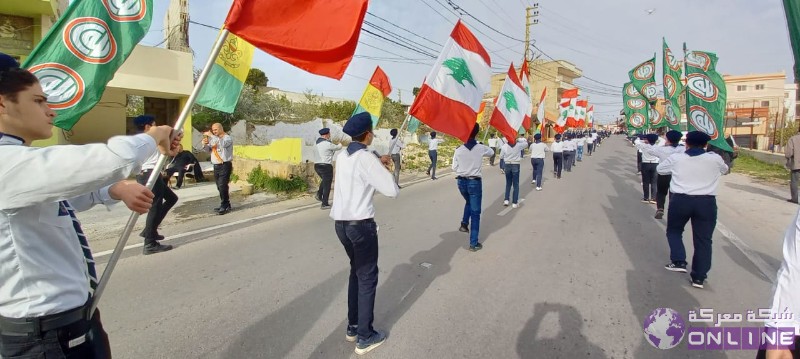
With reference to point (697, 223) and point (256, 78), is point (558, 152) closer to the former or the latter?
point (697, 223)

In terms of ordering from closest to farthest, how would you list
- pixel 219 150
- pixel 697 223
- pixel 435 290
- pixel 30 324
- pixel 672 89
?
pixel 30 324 < pixel 435 290 < pixel 697 223 < pixel 219 150 < pixel 672 89

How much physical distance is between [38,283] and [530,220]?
7.14 meters

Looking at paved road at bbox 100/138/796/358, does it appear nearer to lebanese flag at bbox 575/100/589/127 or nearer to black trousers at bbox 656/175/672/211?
black trousers at bbox 656/175/672/211

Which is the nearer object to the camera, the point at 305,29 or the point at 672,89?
the point at 305,29

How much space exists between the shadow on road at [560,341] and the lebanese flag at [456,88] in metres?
2.44

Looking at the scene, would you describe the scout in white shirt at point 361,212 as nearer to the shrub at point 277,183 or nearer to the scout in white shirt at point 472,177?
the scout in white shirt at point 472,177

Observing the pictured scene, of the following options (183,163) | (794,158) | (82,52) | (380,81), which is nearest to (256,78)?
(183,163)

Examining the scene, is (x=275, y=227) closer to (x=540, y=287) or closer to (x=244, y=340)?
(x=244, y=340)

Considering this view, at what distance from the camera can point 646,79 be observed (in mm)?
12672

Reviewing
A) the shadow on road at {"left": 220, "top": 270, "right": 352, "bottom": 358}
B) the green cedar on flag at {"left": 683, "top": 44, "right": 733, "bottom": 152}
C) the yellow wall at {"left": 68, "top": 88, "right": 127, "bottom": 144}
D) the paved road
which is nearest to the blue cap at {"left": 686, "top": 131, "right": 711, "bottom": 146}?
the green cedar on flag at {"left": 683, "top": 44, "right": 733, "bottom": 152}

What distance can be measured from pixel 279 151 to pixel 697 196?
10.3m

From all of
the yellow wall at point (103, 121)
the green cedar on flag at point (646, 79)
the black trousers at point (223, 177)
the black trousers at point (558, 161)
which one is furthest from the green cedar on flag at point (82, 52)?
the green cedar on flag at point (646, 79)

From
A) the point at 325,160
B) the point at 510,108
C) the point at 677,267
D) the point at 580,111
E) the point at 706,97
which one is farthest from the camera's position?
the point at 580,111

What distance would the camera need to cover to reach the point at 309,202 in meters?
9.05
